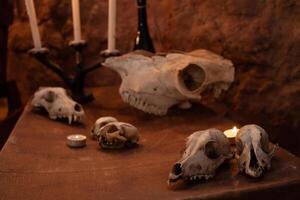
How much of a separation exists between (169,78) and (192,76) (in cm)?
7

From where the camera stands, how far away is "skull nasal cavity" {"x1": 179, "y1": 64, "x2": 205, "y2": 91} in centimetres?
101

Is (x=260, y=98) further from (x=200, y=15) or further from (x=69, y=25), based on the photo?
(x=69, y=25)

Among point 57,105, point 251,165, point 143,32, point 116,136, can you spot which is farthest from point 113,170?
point 143,32

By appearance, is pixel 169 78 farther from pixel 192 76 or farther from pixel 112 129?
pixel 112 129

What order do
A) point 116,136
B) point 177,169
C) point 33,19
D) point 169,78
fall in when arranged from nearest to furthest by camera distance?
point 177,169 < point 116,136 < point 169,78 < point 33,19

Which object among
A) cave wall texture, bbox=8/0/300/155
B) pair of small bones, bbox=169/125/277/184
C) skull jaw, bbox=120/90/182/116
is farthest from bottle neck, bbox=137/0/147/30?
pair of small bones, bbox=169/125/277/184

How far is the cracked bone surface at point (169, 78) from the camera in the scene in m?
0.99

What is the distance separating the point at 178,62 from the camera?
39.4 inches

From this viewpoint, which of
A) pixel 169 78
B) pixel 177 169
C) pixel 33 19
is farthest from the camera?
pixel 33 19

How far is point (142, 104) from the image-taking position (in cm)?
103

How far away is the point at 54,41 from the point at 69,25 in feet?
0.20

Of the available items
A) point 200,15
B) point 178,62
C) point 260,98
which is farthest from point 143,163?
point 200,15

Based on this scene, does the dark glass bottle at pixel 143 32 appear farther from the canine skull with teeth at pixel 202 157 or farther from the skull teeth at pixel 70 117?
the canine skull with teeth at pixel 202 157

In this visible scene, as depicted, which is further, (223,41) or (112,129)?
(223,41)
